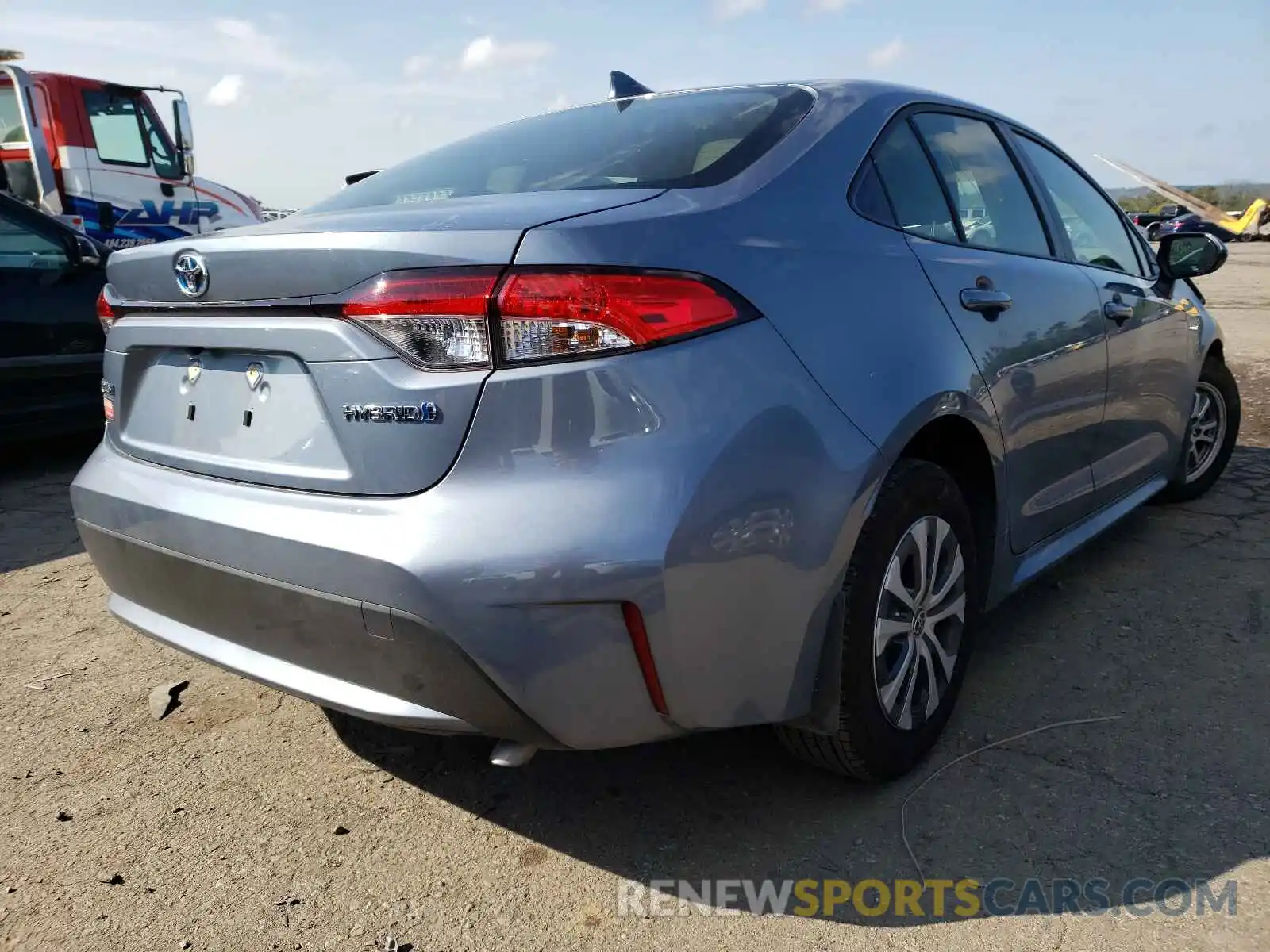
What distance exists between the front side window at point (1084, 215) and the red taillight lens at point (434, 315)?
2.24m

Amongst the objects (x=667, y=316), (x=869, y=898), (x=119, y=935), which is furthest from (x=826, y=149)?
(x=119, y=935)

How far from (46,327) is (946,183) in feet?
14.9

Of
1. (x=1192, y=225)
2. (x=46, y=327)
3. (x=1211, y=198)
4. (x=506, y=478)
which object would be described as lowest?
(x=1211, y=198)

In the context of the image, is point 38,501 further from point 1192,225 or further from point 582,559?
point 1192,225

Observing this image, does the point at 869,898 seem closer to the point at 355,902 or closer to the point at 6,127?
the point at 355,902

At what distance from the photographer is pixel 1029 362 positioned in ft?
8.68

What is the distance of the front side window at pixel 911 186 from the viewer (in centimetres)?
240

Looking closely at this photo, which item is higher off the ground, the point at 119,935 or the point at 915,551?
the point at 915,551

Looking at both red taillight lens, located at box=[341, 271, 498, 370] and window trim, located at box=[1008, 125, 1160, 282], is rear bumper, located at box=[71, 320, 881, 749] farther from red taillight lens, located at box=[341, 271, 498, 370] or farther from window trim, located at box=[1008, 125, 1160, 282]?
window trim, located at box=[1008, 125, 1160, 282]

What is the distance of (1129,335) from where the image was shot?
330cm

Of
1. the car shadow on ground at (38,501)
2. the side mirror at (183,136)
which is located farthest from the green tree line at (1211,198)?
the car shadow on ground at (38,501)

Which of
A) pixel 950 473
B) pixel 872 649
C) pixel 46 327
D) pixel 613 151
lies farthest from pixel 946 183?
pixel 46 327

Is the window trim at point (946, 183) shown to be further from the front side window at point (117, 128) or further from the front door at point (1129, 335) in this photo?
the front side window at point (117, 128)

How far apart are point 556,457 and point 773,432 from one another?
1.30 ft
